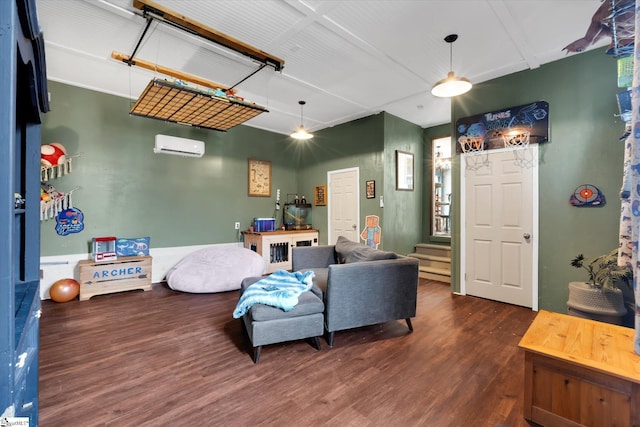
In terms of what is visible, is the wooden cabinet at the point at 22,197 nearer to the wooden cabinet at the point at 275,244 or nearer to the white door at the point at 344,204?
the wooden cabinet at the point at 275,244

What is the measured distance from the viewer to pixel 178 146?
465 cm

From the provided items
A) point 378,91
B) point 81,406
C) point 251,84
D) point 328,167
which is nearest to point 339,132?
point 328,167

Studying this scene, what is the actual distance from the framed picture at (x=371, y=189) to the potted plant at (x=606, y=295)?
3.15 metres

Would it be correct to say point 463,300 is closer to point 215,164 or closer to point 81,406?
point 81,406

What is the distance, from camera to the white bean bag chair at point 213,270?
421cm

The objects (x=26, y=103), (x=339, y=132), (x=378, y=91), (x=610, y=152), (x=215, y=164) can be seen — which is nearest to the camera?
(x=26, y=103)

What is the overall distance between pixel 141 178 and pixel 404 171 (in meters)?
4.82

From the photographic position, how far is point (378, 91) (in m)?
4.32

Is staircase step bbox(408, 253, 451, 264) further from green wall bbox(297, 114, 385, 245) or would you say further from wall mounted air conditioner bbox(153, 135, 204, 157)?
wall mounted air conditioner bbox(153, 135, 204, 157)

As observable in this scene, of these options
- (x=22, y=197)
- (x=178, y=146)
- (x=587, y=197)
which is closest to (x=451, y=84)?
(x=587, y=197)

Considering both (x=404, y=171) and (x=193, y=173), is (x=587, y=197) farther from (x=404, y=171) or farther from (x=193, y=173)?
(x=193, y=173)

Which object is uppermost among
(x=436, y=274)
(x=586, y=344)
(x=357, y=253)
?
(x=357, y=253)

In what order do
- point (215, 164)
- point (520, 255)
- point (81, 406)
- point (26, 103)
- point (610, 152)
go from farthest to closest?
point (215, 164) → point (520, 255) → point (610, 152) → point (81, 406) → point (26, 103)

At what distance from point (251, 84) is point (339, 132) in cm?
239
